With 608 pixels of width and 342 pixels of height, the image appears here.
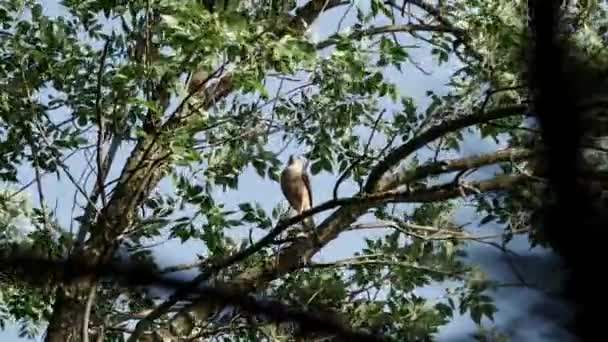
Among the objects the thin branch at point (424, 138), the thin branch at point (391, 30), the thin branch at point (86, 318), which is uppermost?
the thin branch at point (391, 30)

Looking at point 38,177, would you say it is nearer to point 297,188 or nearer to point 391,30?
point 297,188

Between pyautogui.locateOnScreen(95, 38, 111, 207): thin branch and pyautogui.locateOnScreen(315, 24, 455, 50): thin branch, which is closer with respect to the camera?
pyautogui.locateOnScreen(95, 38, 111, 207): thin branch

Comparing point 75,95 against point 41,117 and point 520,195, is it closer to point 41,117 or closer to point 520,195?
point 41,117

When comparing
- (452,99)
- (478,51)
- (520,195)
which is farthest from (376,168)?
(520,195)

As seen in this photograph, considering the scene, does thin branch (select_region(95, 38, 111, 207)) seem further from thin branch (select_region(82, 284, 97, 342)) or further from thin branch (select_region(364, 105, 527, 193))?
thin branch (select_region(364, 105, 527, 193))

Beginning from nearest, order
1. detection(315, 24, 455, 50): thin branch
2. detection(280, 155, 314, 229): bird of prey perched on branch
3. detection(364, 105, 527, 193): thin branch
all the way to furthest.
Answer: detection(364, 105, 527, 193): thin branch, detection(315, 24, 455, 50): thin branch, detection(280, 155, 314, 229): bird of prey perched on branch

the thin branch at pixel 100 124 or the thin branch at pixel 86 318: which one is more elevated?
the thin branch at pixel 100 124

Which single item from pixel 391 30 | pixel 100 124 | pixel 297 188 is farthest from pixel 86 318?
pixel 391 30

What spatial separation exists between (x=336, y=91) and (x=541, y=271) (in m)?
5.00

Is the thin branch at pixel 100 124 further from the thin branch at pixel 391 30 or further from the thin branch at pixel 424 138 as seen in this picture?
the thin branch at pixel 424 138

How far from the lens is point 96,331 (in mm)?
5332

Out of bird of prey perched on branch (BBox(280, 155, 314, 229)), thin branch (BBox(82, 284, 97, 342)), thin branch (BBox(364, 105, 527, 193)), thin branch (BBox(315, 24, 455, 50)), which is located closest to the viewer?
thin branch (BBox(364, 105, 527, 193))

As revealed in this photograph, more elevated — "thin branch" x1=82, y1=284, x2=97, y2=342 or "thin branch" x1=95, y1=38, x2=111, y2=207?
"thin branch" x1=95, y1=38, x2=111, y2=207

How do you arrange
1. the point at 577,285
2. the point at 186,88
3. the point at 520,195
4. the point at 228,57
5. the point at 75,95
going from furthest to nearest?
the point at 75,95
the point at 186,88
the point at 228,57
the point at 520,195
the point at 577,285
